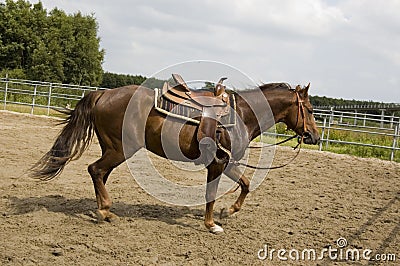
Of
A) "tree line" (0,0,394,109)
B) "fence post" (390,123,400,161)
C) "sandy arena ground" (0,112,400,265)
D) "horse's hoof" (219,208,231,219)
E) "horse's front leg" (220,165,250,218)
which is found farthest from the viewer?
"tree line" (0,0,394,109)

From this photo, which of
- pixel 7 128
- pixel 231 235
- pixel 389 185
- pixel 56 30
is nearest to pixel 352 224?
pixel 231 235

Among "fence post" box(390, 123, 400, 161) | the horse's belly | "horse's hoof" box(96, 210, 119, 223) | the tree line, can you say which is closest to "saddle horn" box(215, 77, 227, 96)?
the horse's belly

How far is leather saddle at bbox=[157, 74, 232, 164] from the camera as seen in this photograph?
15.1ft

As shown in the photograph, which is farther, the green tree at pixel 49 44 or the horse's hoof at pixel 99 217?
the green tree at pixel 49 44

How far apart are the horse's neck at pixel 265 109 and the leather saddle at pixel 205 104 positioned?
314mm

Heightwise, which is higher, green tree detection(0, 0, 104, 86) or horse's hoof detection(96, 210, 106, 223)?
green tree detection(0, 0, 104, 86)

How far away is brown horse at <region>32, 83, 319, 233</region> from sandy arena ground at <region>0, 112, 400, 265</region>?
368mm

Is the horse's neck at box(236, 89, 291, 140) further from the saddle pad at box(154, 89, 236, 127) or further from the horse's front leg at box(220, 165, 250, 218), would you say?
the horse's front leg at box(220, 165, 250, 218)

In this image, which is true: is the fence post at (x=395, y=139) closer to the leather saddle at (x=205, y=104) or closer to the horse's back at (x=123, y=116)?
the leather saddle at (x=205, y=104)

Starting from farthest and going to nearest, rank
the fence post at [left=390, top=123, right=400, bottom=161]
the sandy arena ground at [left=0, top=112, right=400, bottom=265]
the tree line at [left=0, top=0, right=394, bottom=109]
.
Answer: the tree line at [left=0, top=0, right=394, bottom=109] < the fence post at [left=390, top=123, right=400, bottom=161] < the sandy arena ground at [left=0, top=112, right=400, bottom=265]

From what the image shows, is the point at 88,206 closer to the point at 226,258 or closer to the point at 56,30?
the point at 226,258

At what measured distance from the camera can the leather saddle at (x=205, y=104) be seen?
460 cm

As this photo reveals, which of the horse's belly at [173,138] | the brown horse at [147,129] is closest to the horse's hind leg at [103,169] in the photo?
the brown horse at [147,129]

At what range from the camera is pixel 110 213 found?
478cm
